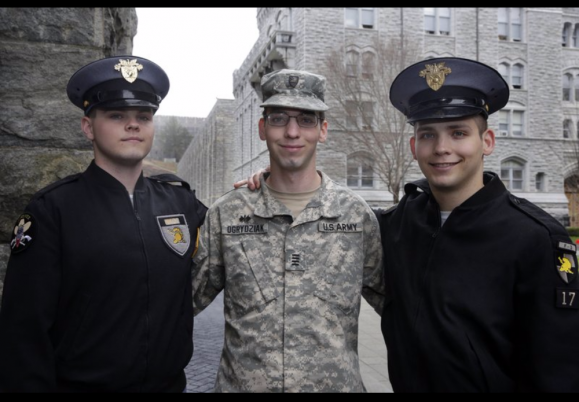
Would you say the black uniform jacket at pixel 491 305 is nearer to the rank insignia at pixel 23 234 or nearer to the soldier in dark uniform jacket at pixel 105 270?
the soldier in dark uniform jacket at pixel 105 270

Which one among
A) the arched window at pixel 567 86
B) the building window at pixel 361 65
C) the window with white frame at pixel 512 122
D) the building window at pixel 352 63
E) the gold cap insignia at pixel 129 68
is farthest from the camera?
the arched window at pixel 567 86

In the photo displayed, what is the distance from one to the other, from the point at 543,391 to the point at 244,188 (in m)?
2.00

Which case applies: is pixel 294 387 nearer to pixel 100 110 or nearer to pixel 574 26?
pixel 100 110

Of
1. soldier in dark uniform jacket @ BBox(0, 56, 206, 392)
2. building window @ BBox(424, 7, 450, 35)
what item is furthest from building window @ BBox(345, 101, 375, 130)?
soldier in dark uniform jacket @ BBox(0, 56, 206, 392)

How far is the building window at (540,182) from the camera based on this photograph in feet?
105

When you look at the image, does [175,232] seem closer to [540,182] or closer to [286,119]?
[286,119]

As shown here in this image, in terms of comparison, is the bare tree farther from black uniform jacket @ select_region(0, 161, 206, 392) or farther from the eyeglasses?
black uniform jacket @ select_region(0, 161, 206, 392)

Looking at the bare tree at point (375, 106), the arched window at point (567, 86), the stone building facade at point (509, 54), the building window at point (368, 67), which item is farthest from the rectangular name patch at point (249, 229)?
the arched window at point (567, 86)

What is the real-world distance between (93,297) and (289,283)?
1.09 metres

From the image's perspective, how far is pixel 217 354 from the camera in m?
6.25

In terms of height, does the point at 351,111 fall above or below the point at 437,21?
below

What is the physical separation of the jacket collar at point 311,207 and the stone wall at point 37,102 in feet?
3.86

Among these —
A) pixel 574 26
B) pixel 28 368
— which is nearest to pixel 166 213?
pixel 28 368

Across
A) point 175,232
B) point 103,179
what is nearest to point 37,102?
point 103,179
